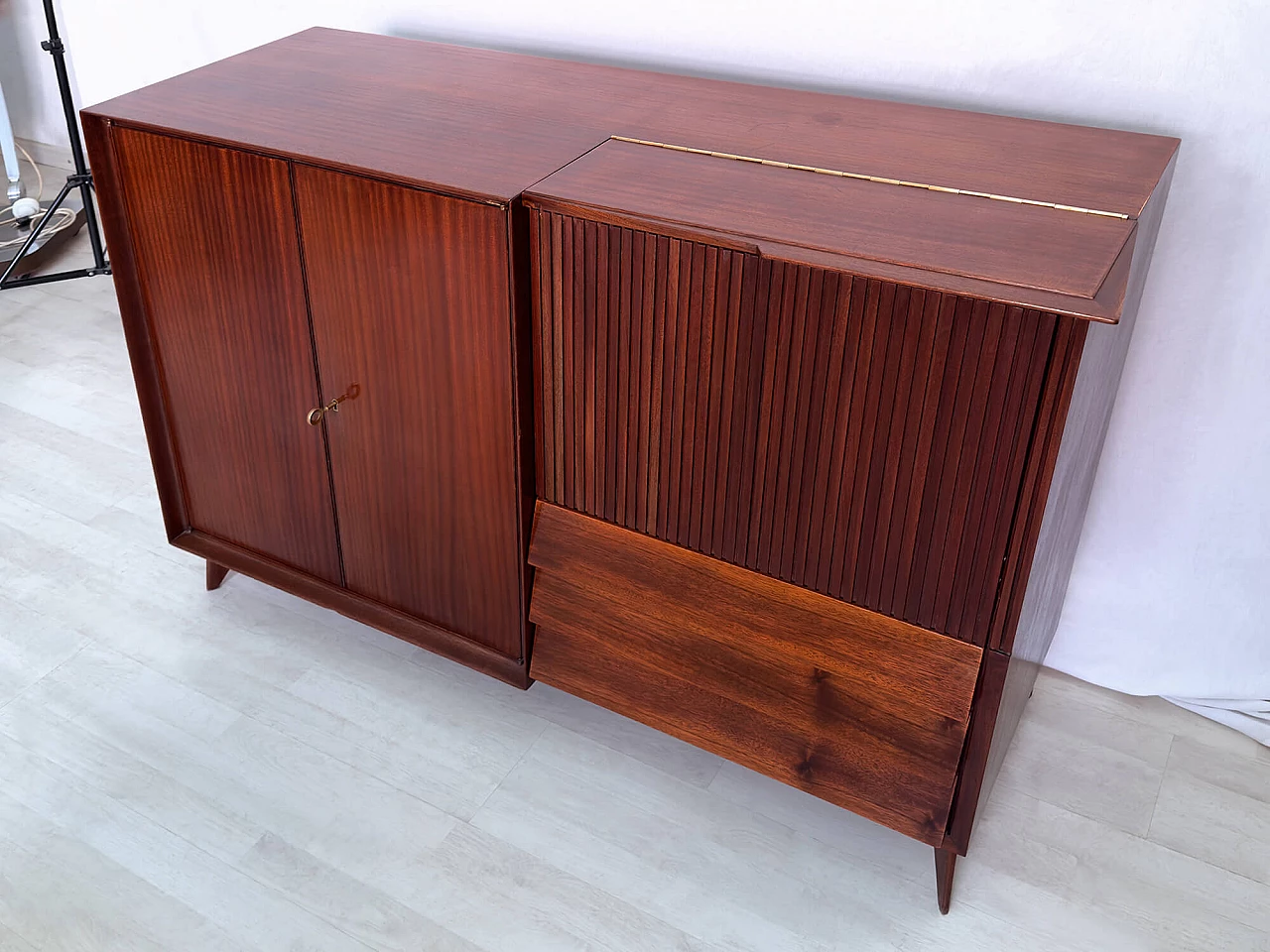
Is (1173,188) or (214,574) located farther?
(214,574)

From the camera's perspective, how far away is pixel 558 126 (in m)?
1.48

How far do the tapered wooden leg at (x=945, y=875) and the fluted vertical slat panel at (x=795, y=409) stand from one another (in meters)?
0.36

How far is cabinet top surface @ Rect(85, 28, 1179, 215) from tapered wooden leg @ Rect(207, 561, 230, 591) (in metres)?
0.81

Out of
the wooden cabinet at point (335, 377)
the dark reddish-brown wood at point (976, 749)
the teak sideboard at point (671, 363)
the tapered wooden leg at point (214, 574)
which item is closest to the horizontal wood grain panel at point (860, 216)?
the teak sideboard at point (671, 363)

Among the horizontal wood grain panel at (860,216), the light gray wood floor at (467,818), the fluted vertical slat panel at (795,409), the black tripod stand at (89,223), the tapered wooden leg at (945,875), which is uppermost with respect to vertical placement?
the horizontal wood grain panel at (860,216)

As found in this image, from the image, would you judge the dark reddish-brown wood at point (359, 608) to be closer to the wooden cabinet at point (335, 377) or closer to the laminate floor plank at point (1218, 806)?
the wooden cabinet at point (335, 377)

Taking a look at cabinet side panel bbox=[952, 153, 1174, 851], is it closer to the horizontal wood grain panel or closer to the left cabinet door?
the horizontal wood grain panel

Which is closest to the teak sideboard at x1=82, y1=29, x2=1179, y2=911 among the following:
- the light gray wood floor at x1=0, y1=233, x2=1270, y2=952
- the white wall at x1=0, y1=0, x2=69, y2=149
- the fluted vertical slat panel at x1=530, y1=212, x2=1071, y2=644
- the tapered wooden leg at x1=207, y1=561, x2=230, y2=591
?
the fluted vertical slat panel at x1=530, y1=212, x2=1071, y2=644

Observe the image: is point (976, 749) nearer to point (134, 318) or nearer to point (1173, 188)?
point (1173, 188)

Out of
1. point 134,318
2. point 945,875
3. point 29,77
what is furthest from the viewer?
point 29,77

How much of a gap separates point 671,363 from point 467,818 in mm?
750

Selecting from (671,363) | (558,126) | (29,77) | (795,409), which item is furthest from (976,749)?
(29,77)

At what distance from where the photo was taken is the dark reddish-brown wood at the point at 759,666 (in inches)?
52.3

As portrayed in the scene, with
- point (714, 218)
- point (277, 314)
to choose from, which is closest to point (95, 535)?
point (277, 314)
